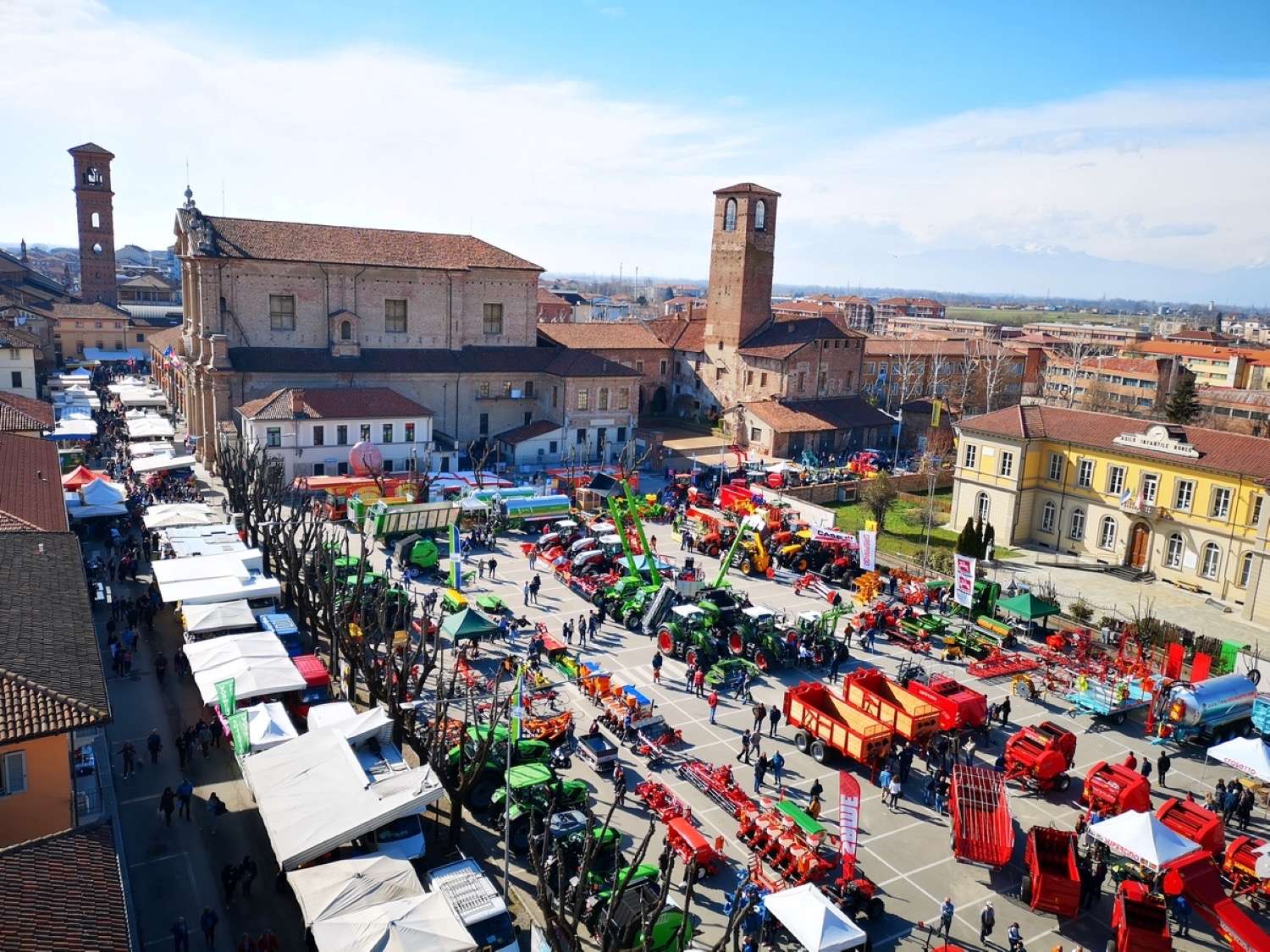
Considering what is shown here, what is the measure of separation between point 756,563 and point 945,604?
799cm

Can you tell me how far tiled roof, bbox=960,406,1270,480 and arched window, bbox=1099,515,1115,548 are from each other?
10.8 feet

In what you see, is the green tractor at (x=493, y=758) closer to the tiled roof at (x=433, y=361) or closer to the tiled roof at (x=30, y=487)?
the tiled roof at (x=30, y=487)

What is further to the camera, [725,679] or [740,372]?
[740,372]

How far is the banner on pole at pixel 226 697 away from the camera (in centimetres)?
2175

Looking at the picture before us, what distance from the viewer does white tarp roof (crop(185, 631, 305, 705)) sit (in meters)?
23.2

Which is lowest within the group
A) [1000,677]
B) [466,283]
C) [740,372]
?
[1000,677]

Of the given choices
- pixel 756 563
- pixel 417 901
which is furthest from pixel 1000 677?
pixel 417 901

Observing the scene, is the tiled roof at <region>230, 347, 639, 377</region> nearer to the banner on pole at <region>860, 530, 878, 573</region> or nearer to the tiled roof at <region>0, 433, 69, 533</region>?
the tiled roof at <region>0, 433, 69, 533</region>

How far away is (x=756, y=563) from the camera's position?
4003 centimetres

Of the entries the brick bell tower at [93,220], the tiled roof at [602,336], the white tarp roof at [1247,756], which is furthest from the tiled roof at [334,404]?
the brick bell tower at [93,220]

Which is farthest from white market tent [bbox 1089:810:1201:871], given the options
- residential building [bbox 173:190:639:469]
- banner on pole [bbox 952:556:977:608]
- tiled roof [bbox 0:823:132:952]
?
residential building [bbox 173:190:639:469]

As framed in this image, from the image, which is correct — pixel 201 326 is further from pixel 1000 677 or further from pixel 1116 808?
pixel 1116 808

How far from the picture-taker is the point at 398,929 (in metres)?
14.6

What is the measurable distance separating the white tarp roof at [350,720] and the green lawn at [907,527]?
27390mm
